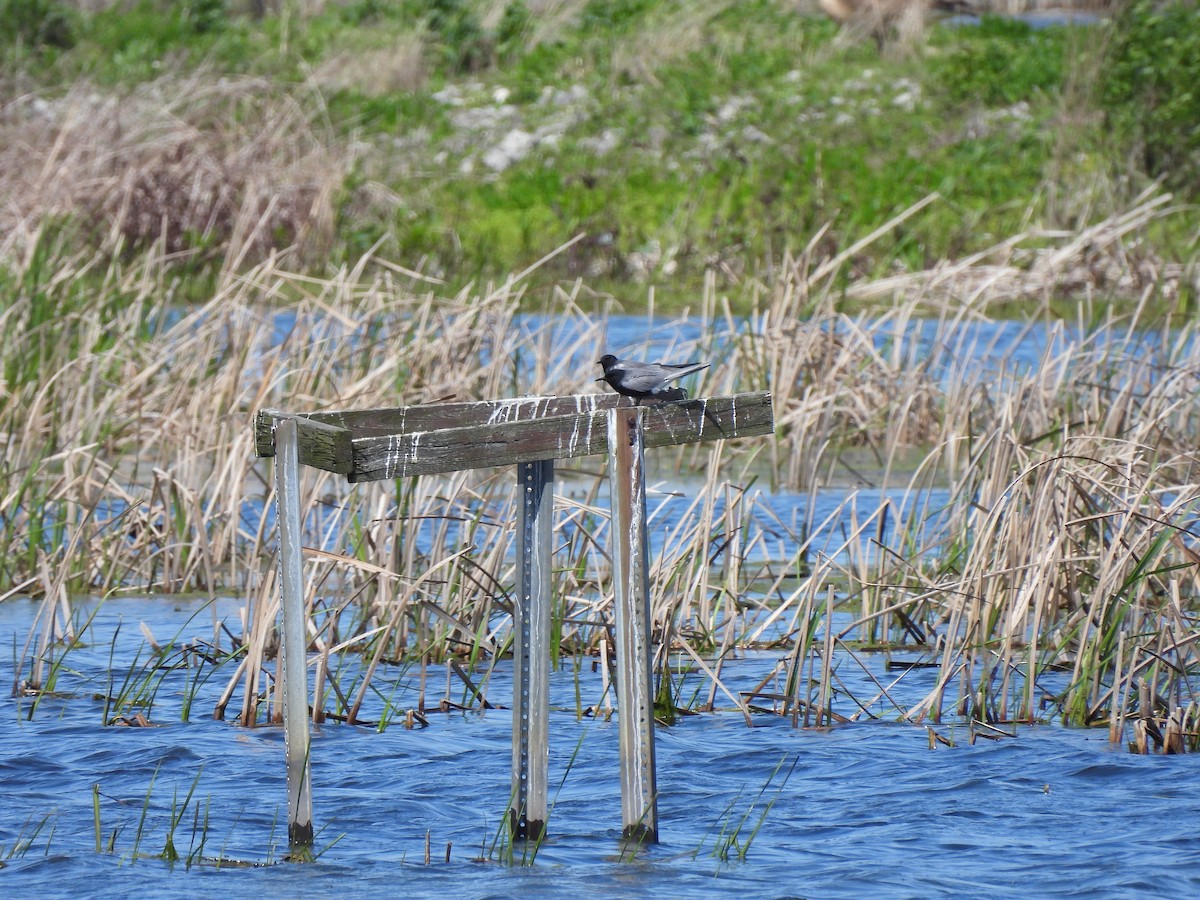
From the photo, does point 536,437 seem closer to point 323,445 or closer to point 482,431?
point 482,431

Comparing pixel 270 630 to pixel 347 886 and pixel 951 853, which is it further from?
pixel 951 853

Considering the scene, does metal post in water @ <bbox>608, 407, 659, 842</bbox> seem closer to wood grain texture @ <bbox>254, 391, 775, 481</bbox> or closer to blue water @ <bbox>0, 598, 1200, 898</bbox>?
wood grain texture @ <bbox>254, 391, 775, 481</bbox>

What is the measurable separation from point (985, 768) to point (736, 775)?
2.25 ft

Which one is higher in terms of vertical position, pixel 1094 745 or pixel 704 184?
pixel 704 184

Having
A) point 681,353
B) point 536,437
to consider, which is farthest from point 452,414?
point 681,353

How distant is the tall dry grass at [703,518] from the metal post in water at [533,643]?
2.13ft

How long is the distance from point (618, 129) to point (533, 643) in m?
18.1

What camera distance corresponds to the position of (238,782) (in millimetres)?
4895

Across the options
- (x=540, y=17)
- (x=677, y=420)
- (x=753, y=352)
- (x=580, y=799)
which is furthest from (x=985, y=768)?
(x=540, y=17)

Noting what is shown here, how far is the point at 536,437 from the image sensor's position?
395 centimetres

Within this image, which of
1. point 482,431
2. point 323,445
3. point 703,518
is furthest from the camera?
point 703,518

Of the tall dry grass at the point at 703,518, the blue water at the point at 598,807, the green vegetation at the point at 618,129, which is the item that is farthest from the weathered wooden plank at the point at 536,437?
the green vegetation at the point at 618,129

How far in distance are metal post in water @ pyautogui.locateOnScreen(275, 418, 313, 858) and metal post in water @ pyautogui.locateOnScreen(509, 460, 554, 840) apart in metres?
0.50

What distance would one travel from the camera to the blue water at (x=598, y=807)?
4.18 m
